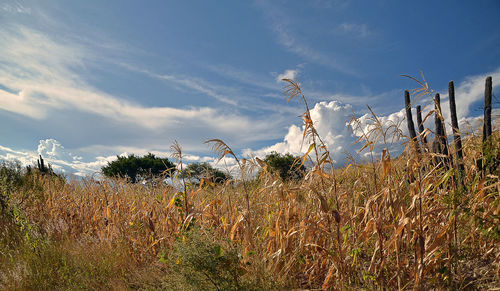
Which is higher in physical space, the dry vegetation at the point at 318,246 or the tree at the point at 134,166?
the tree at the point at 134,166

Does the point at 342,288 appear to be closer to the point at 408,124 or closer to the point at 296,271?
the point at 296,271

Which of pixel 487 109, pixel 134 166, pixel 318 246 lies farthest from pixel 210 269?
pixel 134 166

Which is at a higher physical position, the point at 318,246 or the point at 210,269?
the point at 318,246

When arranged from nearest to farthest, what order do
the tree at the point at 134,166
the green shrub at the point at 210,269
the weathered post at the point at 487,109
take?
1. the green shrub at the point at 210,269
2. the weathered post at the point at 487,109
3. the tree at the point at 134,166

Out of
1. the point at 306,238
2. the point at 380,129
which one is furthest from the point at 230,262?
the point at 380,129

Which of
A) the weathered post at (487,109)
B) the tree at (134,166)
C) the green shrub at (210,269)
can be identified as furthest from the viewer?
the tree at (134,166)

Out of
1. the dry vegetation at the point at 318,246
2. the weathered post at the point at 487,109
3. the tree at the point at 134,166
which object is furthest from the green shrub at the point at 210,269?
the tree at the point at 134,166

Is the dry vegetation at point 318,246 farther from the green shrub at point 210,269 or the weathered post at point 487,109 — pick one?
the weathered post at point 487,109

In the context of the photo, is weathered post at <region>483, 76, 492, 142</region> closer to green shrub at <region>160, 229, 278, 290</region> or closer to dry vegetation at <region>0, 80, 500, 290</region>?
dry vegetation at <region>0, 80, 500, 290</region>

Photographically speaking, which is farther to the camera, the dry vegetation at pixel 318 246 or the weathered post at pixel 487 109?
the weathered post at pixel 487 109

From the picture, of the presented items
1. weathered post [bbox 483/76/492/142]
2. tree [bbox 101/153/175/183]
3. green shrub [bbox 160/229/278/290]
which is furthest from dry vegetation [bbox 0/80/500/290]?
tree [bbox 101/153/175/183]

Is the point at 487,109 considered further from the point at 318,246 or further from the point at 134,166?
the point at 134,166

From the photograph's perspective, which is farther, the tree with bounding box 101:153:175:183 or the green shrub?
the tree with bounding box 101:153:175:183

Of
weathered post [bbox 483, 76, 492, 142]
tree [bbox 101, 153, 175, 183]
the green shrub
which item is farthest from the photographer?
tree [bbox 101, 153, 175, 183]
